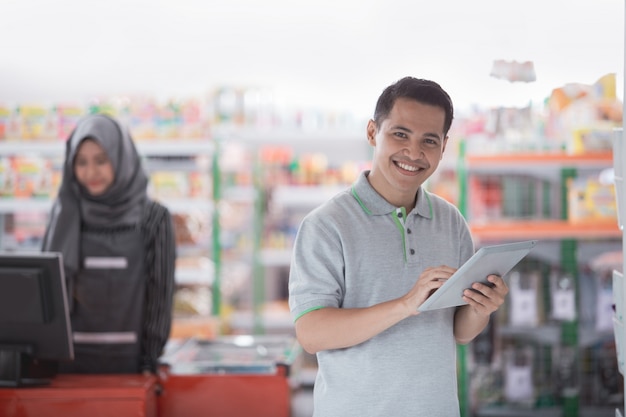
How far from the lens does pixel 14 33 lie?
21.1ft

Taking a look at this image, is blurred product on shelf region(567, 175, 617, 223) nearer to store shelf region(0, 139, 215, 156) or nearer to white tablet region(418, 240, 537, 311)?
store shelf region(0, 139, 215, 156)

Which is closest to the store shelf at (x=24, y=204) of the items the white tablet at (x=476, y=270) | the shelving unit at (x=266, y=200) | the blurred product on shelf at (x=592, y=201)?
the shelving unit at (x=266, y=200)

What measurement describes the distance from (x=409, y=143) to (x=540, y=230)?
3.12 metres

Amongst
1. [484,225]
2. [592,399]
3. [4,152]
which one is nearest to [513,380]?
[592,399]

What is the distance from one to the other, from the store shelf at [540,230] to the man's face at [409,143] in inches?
114

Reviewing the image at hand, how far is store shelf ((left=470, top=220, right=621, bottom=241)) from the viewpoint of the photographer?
15.4 ft

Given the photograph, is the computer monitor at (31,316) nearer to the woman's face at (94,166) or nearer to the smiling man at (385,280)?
the woman's face at (94,166)

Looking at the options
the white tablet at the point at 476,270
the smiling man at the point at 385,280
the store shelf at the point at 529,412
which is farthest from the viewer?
the store shelf at the point at 529,412

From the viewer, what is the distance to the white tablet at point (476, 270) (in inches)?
63.8

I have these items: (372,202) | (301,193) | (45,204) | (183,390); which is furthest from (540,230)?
(45,204)

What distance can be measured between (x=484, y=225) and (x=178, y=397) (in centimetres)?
264

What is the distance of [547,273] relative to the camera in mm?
4984

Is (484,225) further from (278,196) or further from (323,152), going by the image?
(323,152)

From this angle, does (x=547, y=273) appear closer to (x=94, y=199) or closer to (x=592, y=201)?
(x=592, y=201)
